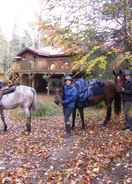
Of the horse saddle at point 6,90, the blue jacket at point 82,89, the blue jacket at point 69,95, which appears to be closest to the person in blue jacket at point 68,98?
the blue jacket at point 69,95

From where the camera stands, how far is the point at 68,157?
765 centimetres

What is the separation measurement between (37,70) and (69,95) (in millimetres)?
22664

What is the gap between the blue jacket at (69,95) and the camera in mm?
9773

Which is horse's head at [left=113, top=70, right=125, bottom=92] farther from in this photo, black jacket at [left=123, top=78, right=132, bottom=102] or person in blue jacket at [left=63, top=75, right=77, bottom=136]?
person in blue jacket at [left=63, top=75, right=77, bottom=136]

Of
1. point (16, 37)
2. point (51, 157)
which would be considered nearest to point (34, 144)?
point (51, 157)

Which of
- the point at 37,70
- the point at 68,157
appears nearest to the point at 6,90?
the point at 68,157

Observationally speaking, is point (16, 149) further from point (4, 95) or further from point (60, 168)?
point (4, 95)

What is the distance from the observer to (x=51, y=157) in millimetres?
7730

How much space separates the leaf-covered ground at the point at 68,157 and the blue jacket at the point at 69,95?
937 mm

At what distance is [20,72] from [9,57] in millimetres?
14773

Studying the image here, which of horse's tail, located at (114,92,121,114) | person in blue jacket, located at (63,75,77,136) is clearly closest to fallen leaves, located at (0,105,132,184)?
person in blue jacket, located at (63,75,77,136)

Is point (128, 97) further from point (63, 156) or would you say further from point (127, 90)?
point (63, 156)

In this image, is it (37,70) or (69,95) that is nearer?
(69,95)

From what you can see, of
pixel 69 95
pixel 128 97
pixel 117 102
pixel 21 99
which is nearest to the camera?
pixel 128 97
